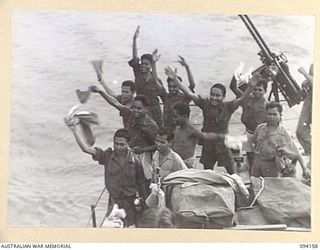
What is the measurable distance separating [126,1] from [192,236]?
1.02ft

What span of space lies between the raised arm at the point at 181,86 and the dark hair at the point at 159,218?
147mm

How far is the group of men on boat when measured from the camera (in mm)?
583

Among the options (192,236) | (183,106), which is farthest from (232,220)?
(183,106)

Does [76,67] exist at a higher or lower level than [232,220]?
higher

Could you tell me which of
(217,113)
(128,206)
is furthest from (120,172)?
(217,113)

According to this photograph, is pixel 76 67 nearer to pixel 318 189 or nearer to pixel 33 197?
pixel 33 197

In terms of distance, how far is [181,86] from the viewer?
1.93 feet

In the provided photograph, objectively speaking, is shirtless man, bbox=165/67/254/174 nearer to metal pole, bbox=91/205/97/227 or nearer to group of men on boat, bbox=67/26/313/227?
group of men on boat, bbox=67/26/313/227

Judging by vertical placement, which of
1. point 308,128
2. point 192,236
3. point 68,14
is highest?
point 68,14

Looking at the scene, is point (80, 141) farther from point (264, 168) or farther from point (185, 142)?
point (264, 168)

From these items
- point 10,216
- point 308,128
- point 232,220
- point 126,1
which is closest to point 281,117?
point 308,128

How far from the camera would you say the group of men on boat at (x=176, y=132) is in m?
0.58

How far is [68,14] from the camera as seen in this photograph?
23.0 inches

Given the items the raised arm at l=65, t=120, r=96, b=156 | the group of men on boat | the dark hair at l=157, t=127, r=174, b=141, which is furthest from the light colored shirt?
the raised arm at l=65, t=120, r=96, b=156
